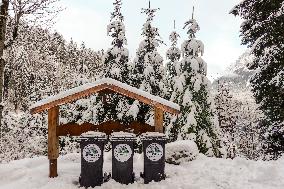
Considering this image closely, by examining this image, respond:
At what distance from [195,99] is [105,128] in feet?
31.0

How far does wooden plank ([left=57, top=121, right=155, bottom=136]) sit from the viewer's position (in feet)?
37.4

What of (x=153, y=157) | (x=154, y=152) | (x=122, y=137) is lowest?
(x=153, y=157)

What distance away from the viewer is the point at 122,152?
35.8ft

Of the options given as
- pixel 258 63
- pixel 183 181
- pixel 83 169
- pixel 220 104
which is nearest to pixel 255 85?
pixel 258 63

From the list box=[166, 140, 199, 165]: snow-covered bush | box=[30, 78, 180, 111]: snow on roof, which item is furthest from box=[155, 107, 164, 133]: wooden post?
box=[166, 140, 199, 165]: snow-covered bush

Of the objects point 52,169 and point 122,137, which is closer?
point 122,137

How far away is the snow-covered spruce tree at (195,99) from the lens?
1981cm

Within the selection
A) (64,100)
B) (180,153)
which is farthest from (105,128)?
(180,153)

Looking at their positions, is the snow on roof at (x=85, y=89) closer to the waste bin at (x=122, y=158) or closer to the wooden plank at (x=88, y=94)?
the wooden plank at (x=88, y=94)

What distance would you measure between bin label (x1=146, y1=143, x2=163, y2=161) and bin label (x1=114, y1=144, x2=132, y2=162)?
52 cm

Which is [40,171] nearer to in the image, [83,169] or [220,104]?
[83,169]

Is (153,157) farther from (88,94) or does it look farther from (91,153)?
(88,94)

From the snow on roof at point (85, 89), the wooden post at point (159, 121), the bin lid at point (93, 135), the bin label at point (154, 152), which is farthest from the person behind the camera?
the wooden post at point (159, 121)

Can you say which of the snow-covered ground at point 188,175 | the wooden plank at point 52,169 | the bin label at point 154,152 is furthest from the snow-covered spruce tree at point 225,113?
the wooden plank at point 52,169
